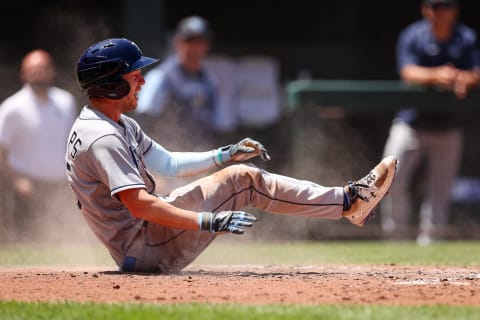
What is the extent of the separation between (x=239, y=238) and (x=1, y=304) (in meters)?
5.81

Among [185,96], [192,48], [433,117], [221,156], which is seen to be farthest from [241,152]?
[433,117]

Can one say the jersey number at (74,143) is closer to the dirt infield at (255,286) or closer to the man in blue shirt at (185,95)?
the dirt infield at (255,286)

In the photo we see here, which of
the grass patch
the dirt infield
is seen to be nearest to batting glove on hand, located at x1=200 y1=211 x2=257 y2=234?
the dirt infield

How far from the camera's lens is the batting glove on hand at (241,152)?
5945mm

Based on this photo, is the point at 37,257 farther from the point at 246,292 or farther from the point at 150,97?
the point at 246,292

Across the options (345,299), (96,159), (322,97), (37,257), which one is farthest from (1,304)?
(322,97)

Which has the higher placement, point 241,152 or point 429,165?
point 241,152

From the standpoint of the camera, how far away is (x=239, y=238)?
10352 mm

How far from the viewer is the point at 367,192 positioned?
5.82 meters

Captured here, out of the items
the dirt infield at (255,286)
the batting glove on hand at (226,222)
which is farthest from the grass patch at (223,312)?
the batting glove on hand at (226,222)

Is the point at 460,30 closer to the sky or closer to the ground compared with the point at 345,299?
closer to the sky

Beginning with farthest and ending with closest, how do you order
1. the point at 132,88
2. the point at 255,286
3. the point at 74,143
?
the point at 132,88 → the point at 74,143 → the point at 255,286

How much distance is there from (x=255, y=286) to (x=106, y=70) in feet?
4.94

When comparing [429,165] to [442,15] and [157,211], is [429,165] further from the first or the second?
[157,211]
